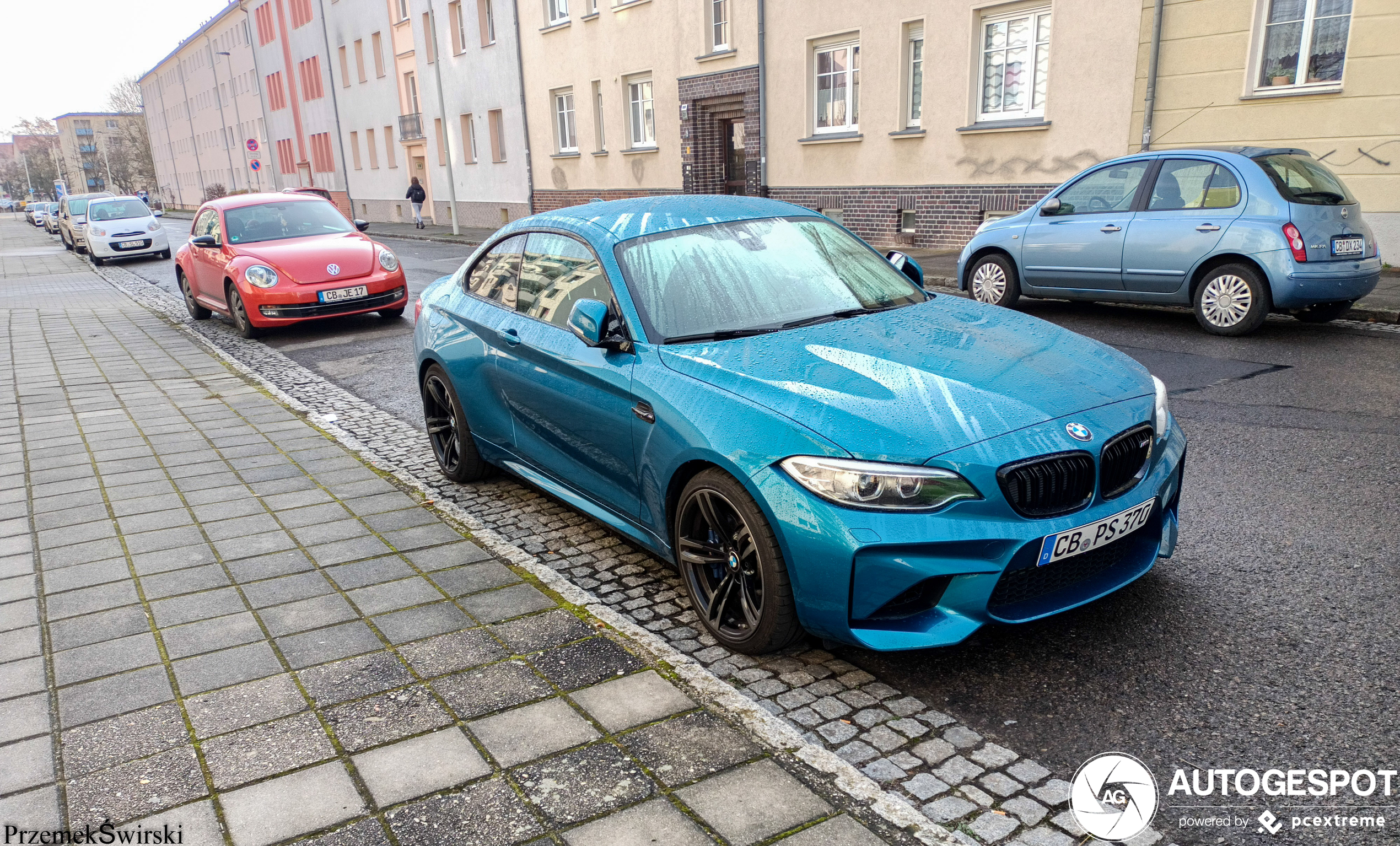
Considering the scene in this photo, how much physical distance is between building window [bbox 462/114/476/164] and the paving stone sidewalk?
3049 centimetres

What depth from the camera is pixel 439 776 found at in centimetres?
290

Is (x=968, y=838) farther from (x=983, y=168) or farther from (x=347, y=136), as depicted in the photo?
(x=347, y=136)

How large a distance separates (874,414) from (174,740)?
2.50 m

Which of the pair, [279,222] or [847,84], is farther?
[847,84]

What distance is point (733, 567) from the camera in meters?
3.54

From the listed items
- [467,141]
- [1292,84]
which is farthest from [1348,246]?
[467,141]

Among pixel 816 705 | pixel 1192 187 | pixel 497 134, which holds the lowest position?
pixel 816 705

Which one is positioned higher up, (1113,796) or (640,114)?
(640,114)

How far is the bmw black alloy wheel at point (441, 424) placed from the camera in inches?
228

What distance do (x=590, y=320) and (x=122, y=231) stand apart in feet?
87.1

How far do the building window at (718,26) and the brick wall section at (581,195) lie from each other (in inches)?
141

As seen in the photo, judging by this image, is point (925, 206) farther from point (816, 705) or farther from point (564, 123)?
point (816, 705)

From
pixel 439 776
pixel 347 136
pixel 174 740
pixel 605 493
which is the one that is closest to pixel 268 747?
pixel 174 740

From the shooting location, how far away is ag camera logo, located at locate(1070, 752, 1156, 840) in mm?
2586
